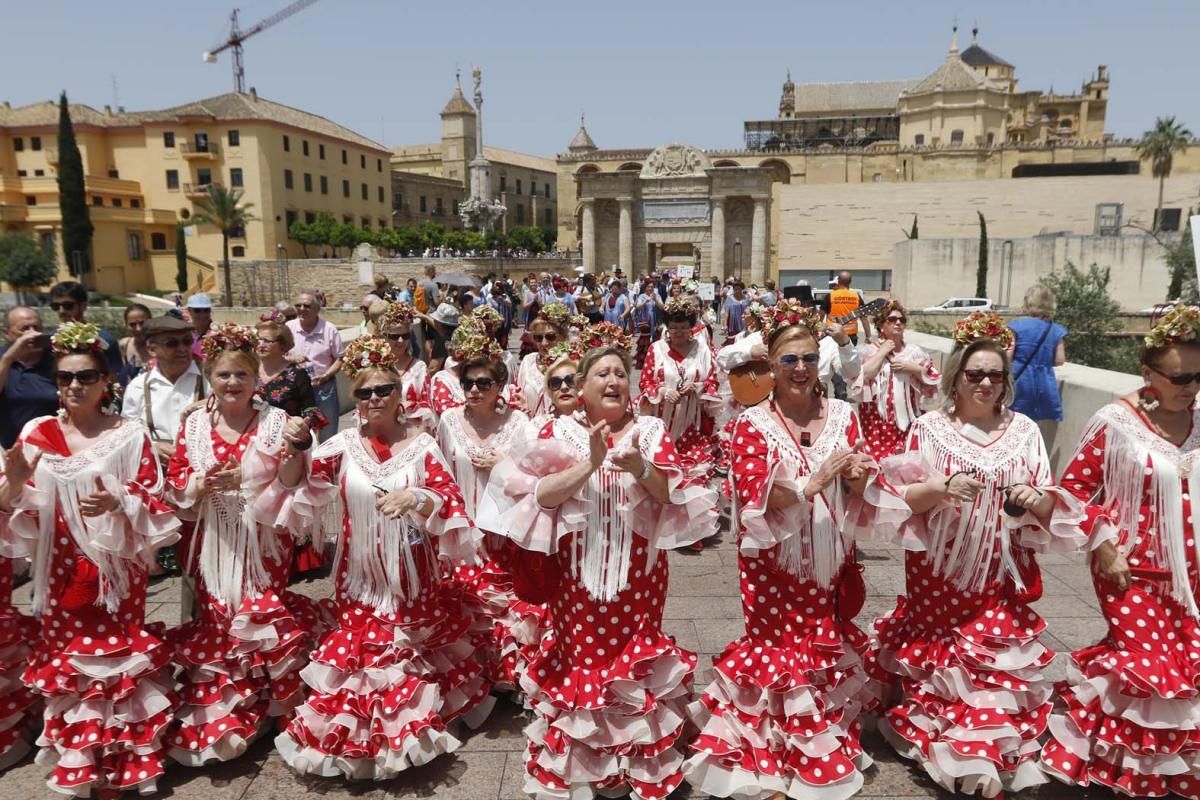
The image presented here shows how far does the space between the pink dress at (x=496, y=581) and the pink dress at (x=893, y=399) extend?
3024 millimetres

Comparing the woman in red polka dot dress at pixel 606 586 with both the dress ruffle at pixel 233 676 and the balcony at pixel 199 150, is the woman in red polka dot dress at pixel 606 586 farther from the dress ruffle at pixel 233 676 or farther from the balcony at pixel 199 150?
the balcony at pixel 199 150

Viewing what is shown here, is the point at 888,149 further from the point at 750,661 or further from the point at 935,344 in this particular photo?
the point at 750,661

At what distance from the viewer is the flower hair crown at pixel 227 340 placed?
150 inches

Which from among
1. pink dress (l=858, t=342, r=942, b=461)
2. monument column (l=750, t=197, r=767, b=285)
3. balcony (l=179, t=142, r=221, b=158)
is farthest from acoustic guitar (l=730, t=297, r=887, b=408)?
balcony (l=179, t=142, r=221, b=158)

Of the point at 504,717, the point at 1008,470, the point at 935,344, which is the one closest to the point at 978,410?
the point at 1008,470

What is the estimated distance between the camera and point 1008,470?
324cm

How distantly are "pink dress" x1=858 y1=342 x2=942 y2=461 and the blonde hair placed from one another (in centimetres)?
109

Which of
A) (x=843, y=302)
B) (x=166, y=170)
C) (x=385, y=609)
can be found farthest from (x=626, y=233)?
(x=385, y=609)

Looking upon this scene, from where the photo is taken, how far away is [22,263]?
44.7 m

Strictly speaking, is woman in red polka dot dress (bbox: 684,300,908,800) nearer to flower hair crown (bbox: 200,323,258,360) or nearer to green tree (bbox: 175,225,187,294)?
flower hair crown (bbox: 200,323,258,360)

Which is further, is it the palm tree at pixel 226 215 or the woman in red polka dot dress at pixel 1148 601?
the palm tree at pixel 226 215

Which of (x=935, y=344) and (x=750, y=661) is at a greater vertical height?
(x=935, y=344)

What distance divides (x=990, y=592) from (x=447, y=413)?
3.17 metres

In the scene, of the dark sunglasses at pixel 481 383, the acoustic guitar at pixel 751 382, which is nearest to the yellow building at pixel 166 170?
the acoustic guitar at pixel 751 382
